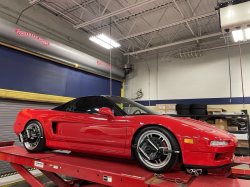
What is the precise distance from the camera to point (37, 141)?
9.41 ft

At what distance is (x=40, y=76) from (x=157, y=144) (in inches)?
193

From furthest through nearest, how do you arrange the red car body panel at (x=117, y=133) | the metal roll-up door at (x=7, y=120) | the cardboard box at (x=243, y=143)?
the cardboard box at (x=243, y=143)
the metal roll-up door at (x=7, y=120)
the red car body panel at (x=117, y=133)

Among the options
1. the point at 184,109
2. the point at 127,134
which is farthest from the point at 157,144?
the point at 184,109

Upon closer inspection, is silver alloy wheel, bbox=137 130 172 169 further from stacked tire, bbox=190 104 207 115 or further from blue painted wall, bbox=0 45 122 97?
stacked tire, bbox=190 104 207 115

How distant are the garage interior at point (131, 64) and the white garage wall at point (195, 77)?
0.03 m

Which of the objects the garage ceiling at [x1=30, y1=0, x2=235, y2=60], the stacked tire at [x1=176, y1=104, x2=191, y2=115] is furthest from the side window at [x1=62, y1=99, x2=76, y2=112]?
the stacked tire at [x1=176, y1=104, x2=191, y2=115]

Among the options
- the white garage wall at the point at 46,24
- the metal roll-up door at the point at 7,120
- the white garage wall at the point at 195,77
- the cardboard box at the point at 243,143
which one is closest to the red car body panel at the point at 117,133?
the metal roll-up door at the point at 7,120

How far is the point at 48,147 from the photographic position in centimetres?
288

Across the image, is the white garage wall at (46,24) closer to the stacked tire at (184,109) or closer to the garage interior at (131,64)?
the garage interior at (131,64)

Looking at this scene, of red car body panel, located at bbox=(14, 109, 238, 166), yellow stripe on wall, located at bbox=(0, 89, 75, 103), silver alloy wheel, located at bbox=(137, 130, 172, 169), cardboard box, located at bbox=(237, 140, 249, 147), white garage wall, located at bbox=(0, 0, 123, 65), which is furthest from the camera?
cardboard box, located at bbox=(237, 140, 249, 147)

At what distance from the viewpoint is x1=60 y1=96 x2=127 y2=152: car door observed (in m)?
2.17

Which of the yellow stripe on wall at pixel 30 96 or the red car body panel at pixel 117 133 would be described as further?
the yellow stripe on wall at pixel 30 96

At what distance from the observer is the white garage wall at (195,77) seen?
6.83 meters

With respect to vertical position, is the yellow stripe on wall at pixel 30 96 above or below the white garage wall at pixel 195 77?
below
